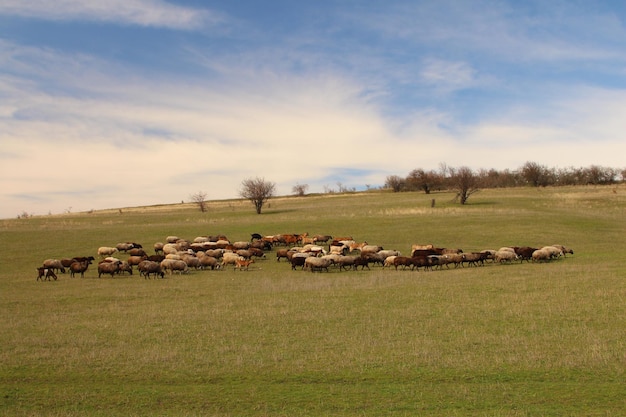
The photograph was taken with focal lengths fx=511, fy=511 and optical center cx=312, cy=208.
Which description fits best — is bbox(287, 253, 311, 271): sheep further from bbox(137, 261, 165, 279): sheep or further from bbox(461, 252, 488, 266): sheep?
bbox(461, 252, 488, 266): sheep

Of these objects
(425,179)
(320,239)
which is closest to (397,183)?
(425,179)

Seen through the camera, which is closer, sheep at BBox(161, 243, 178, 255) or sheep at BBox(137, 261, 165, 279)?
sheep at BBox(137, 261, 165, 279)

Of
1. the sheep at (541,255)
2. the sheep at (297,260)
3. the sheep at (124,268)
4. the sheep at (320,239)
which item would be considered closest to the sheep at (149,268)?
the sheep at (124,268)

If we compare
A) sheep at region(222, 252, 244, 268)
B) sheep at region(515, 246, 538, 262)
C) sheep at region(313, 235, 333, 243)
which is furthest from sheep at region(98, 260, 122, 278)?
sheep at region(515, 246, 538, 262)

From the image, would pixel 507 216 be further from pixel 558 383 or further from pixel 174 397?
pixel 174 397

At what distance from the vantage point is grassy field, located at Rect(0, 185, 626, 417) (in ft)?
34.4

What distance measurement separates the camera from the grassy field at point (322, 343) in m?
10.5

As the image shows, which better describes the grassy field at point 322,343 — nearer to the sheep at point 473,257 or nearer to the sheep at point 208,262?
the sheep at point 473,257

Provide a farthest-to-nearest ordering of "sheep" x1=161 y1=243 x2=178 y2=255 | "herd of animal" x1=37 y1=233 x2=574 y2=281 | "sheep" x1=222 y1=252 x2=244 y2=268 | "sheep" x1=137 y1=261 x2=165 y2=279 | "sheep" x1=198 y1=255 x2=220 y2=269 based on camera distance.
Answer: "sheep" x1=161 y1=243 x2=178 y2=255
"sheep" x1=222 y1=252 x2=244 y2=268
"sheep" x1=198 y1=255 x2=220 y2=269
"herd of animal" x1=37 y1=233 x2=574 y2=281
"sheep" x1=137 y1=261 x2=165 y2=279

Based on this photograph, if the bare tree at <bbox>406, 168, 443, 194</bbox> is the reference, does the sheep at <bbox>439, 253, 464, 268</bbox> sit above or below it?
below

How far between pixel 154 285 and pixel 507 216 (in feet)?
129

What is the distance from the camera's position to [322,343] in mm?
14227

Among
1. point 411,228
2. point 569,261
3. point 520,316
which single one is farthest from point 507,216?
point 520,316

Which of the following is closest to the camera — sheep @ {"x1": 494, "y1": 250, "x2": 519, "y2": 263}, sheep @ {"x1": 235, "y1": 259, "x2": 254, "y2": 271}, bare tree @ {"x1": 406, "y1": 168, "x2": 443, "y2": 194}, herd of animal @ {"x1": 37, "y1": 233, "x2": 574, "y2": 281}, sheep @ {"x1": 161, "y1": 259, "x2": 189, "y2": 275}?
herd of animal @ {"x1": 37, "y1": 233, "x2": 574, "y2": 281}
